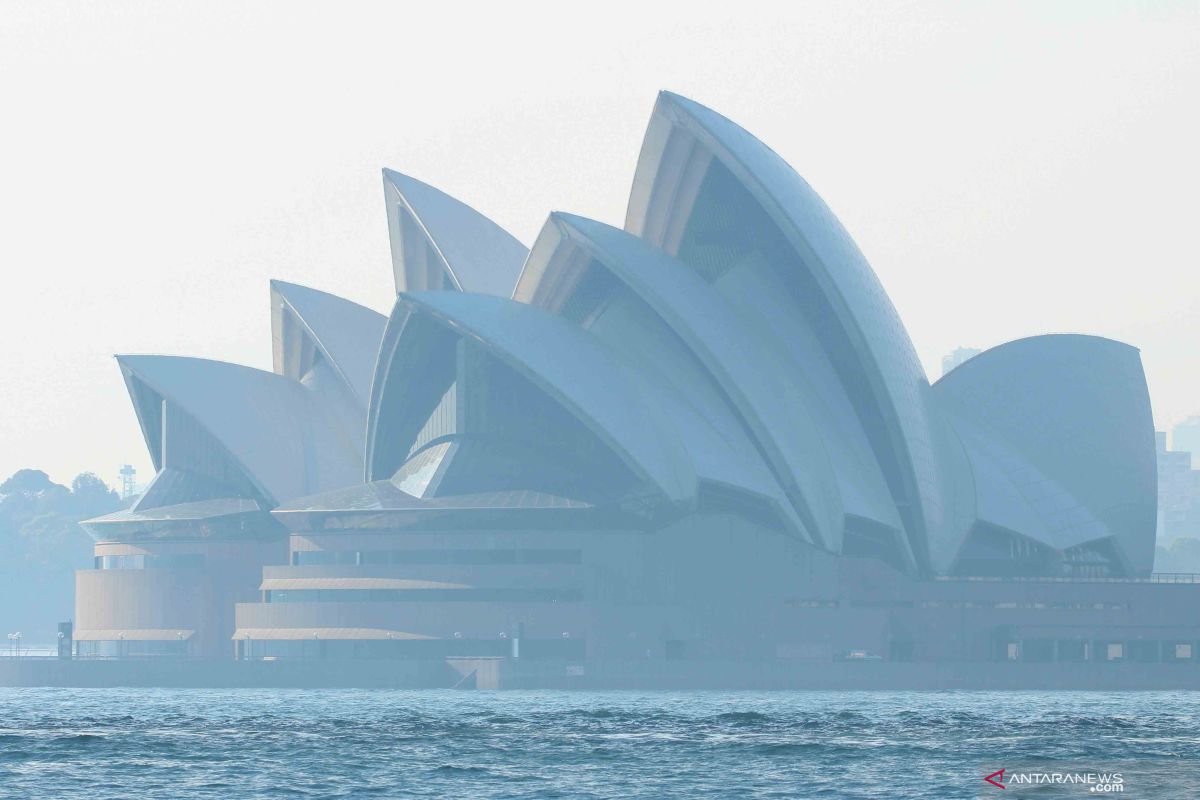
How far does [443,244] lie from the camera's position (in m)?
107

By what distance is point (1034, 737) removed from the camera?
66.2m

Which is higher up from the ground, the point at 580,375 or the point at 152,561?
the point at 580,375

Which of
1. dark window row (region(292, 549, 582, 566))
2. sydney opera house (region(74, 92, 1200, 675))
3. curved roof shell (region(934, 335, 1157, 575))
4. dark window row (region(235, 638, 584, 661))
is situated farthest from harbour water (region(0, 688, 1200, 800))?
curved roof shell (region(934, 335, 1157, 575))

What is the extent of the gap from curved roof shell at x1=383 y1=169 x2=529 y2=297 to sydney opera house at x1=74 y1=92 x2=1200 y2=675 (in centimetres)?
16

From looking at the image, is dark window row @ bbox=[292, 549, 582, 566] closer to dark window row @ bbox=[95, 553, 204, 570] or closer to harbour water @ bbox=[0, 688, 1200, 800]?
dark window row @ bbox=[95, 553, 204, 570]

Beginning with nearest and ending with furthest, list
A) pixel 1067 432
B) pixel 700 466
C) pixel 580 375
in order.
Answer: pixel 700 466
pixel 580 375
pixel 1067 432

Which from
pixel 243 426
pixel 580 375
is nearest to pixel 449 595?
pixel 580 375

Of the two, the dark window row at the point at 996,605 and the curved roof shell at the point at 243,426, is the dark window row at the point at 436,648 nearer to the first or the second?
the curved roof shell at the point at 243,426

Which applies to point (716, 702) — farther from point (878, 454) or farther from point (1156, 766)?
point (1156, 766)

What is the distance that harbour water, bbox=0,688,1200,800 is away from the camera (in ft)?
181

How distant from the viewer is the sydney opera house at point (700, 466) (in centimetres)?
9844

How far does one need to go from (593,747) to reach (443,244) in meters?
44.5

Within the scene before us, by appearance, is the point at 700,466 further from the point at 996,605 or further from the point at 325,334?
the point at 325,334

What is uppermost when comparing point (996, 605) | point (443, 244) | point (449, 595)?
point (443, 244)
